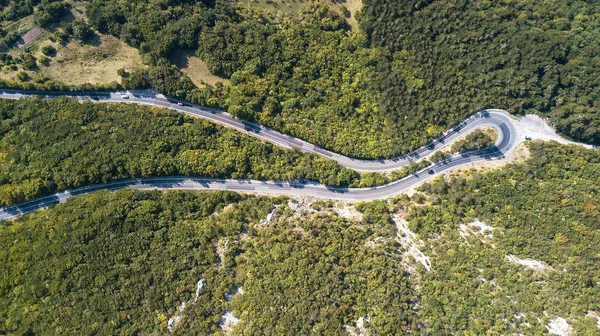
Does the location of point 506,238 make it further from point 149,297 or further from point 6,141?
point 6,141

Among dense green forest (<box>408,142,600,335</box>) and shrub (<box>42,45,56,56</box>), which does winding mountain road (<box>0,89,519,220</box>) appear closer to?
dense green forest (<box>408,142,600,335</box>)

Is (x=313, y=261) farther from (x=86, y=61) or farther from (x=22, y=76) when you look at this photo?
(x=22, y=76)

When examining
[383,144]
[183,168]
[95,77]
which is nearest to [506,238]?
[383,144]

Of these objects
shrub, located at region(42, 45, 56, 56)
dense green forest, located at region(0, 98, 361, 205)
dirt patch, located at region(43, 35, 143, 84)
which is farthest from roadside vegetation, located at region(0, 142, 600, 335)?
shrub, located at region(42, 45, 56, 56)

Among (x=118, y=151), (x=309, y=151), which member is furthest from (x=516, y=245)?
(x=118, y=151)

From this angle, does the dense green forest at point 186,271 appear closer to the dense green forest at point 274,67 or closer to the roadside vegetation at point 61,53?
the dense green forest at point 274,67
